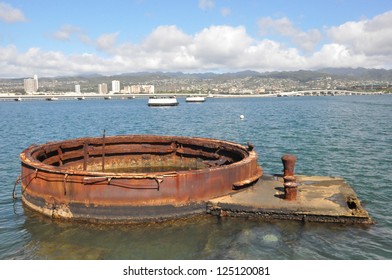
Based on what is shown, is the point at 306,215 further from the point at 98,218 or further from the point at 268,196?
the point at 98,218

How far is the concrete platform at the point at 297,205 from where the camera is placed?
34.8 ft

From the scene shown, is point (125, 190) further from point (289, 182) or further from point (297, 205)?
point (297, 205)

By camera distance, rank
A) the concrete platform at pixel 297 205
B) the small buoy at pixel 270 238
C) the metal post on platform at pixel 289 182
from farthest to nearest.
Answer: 1. the metal post on platform at pixel 289 182
2. the concrete platform at pixel 297 205
3. the small buoy at pixel 270 238

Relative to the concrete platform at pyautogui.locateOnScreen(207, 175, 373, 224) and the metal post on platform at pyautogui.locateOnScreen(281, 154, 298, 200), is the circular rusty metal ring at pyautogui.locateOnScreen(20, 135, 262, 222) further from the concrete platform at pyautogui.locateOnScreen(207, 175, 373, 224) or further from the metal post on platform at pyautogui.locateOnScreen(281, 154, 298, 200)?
the metal post on platform at pyautogui.locateOnScreen(281, 154, 298, 200)

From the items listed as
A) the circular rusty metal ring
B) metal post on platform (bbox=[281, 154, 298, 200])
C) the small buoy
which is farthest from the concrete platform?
the small buoy

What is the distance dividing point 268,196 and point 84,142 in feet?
32.8

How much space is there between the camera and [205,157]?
57.2ft

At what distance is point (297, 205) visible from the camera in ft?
36.2

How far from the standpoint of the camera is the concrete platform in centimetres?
1062

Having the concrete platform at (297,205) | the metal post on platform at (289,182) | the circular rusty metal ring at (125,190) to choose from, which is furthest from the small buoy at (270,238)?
the circular rusty metal ring at (125,190)

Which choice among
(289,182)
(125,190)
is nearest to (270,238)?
(289,182)

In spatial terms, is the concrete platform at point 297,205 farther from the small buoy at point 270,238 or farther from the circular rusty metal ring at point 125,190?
the small buoy at point 270,238

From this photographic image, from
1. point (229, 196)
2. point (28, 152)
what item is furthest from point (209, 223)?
point (28, 152)

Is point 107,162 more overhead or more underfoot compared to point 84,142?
more underfoot
